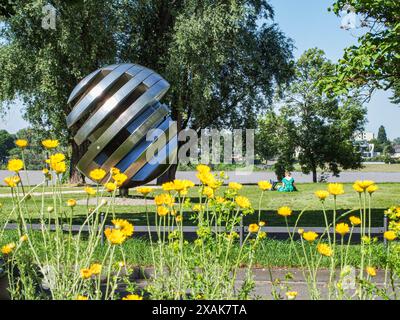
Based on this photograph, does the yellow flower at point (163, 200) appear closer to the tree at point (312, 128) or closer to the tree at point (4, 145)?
the tree at point (312, 128)

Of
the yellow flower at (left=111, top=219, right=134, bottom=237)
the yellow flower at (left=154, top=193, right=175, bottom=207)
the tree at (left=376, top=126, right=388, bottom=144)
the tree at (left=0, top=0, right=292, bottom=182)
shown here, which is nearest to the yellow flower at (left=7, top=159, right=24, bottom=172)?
the yellow flower at (left=111, top=219, right=134, bottom=237)

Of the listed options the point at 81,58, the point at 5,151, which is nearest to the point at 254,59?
the point at 81,58

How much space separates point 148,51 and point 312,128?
17624 mm

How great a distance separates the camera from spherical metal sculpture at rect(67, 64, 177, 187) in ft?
49.8

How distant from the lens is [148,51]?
26750mm

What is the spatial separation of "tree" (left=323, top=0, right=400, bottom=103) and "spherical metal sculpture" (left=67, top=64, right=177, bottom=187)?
206 inches

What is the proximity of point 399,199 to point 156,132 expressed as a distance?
12233 millimetres

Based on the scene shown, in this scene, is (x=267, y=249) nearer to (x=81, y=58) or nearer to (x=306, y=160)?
(x=81, y=58)

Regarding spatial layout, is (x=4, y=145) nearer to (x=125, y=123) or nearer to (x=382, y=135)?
(x=125, y=123)

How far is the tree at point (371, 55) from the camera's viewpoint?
1222 centimetres

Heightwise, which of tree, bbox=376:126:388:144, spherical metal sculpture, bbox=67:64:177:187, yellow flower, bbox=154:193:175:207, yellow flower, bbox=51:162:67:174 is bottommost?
yellow flower, bbox=154:193:175:207

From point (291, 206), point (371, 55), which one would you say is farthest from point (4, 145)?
point (371, 55)

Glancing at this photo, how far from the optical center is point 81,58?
2294 centimetres

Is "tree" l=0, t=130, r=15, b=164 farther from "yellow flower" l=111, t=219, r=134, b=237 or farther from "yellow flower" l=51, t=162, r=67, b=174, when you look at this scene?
"yellow flower" l=111, t=219, r=134, b=237
